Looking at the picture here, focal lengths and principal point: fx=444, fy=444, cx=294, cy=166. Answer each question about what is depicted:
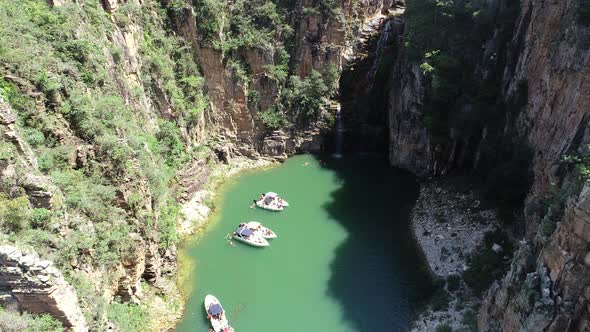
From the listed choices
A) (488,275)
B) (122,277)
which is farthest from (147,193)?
(488,275)

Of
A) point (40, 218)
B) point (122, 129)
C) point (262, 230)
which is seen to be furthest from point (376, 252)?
point (40, 218)

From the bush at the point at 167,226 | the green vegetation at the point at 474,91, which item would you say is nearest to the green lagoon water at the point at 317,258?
the bush at the point at 167,226

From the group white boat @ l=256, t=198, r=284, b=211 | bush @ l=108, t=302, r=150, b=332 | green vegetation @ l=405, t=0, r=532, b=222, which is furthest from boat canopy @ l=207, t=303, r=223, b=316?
green vegetation @ l=405, t=0, r=532, b=222

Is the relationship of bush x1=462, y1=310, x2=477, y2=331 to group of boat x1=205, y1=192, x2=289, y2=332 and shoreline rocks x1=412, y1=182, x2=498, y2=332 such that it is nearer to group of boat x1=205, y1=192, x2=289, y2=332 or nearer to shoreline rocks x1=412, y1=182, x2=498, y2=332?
shoreline rocks x1=412, y1=182, x2=498, y2=332

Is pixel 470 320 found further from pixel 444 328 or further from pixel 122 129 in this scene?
pixel 122 129

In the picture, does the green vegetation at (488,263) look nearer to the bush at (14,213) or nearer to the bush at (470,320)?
the bush at (470,320)

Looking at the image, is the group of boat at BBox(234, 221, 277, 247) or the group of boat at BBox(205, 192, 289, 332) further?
the group of boat at BBox(234, 221, 277, 247)

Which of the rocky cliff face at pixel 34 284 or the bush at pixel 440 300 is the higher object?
the rocky cliff face at pixel 34 284
